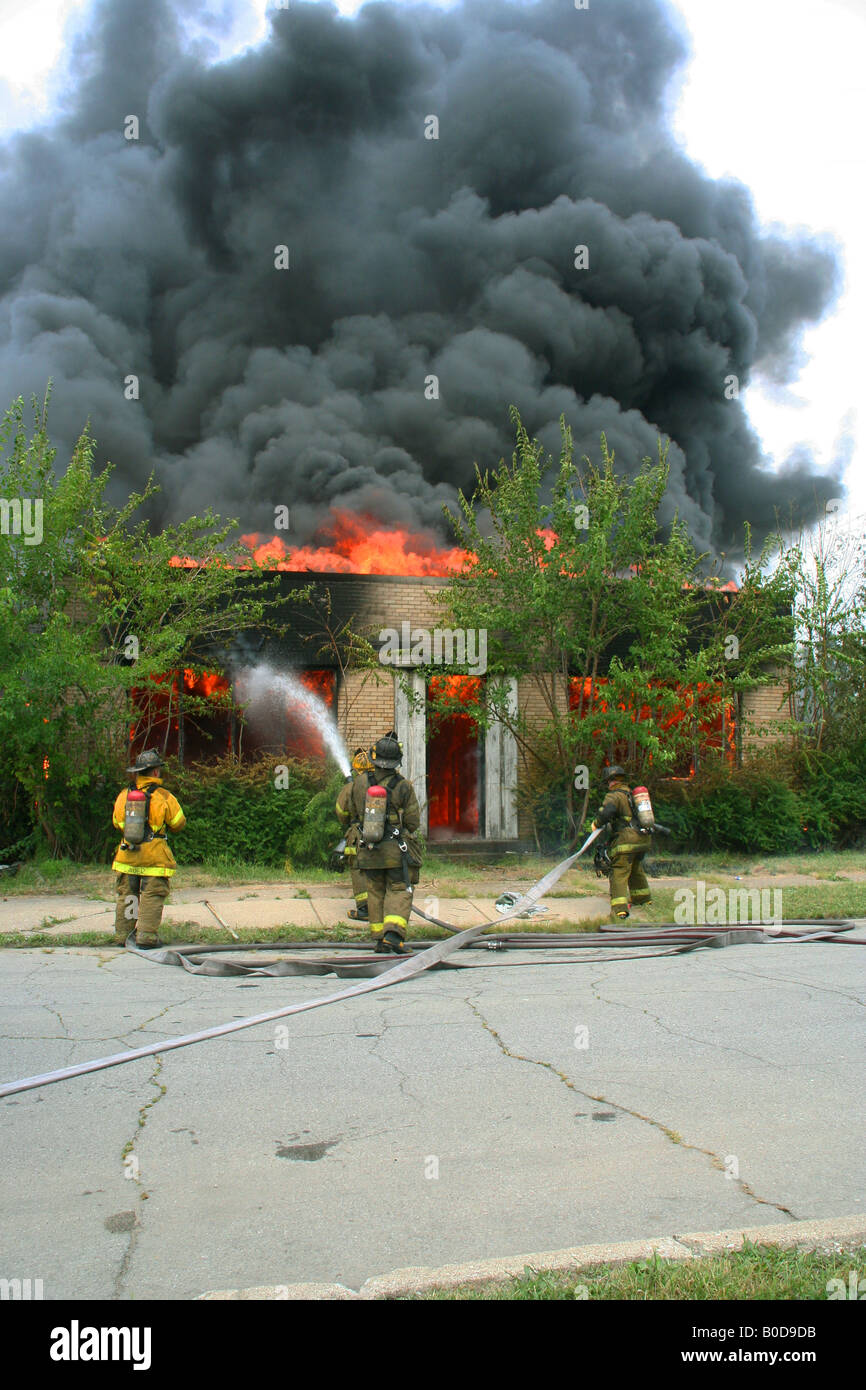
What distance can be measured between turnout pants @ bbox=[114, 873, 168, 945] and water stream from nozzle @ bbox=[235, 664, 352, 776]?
5.55 m

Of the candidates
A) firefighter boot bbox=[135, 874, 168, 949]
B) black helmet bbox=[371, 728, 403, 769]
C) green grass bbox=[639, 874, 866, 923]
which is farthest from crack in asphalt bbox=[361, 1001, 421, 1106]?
green grass bbox=[639, 874, 866, 923]

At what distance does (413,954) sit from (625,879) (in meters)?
2.57

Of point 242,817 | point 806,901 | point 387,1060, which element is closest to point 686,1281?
point 387,1060

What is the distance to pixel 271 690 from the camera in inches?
541

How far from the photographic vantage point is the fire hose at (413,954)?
4.95 metres

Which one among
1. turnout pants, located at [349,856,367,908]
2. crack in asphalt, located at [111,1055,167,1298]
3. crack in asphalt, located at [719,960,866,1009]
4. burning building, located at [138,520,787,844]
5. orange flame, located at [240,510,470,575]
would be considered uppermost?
orange flame, located at [240,510,470,575]

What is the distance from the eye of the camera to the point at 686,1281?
2.61 meters

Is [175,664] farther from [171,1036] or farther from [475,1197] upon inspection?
[475,1197]

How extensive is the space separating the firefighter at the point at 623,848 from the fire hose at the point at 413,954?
0.77 ft

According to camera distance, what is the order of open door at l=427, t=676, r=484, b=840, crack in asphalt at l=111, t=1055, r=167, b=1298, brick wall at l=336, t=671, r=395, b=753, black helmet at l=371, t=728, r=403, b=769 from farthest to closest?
1. open door at l=427, t=676, r=484, b=840
2. brick wall at l=336, t=671, r=395, b=753
3. black helmet at l=371, t=728, r=403, b=769
4. crack in asphalt at l=111, t=1055, r=167, b=1298

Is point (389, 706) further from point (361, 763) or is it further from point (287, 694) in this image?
point (361, 763)

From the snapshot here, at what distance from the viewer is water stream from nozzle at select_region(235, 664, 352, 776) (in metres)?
13.6

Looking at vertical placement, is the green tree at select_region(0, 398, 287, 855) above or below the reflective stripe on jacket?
above

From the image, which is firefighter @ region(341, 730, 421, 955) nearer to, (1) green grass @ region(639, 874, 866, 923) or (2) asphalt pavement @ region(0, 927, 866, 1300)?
(2) asphalt pavement @ region(0, 927, 866, 1300)
